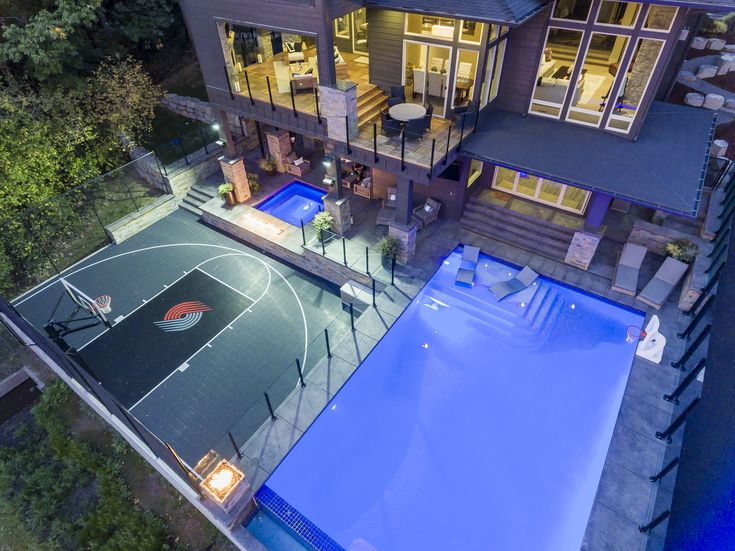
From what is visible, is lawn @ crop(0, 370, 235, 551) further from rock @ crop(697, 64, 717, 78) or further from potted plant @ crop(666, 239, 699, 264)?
rock @ crop(697, 64, 717, 78)

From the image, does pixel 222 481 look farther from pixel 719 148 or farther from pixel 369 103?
pixel 719 148

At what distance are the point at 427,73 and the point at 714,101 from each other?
47.3 ft

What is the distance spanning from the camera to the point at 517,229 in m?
16.3

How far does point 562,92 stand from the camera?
14.7 metres

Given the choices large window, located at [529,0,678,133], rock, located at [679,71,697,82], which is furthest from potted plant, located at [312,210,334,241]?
rock, located at [679,71,697,82]

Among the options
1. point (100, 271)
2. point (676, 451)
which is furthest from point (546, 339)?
point (100, 271)

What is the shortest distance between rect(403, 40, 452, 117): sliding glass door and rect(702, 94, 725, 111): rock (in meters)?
13.5

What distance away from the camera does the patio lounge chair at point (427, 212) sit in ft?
55.4

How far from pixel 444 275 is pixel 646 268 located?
689 cm

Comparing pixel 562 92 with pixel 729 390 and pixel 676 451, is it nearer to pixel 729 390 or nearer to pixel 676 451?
pixel 729 390

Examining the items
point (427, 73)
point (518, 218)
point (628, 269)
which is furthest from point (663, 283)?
point (427, 73)

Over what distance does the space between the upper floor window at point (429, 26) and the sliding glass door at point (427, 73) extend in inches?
12.7

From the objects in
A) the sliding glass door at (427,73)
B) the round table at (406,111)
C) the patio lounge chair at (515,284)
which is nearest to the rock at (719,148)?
the patio lounge chair at (515,284)

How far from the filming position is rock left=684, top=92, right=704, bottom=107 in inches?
785
